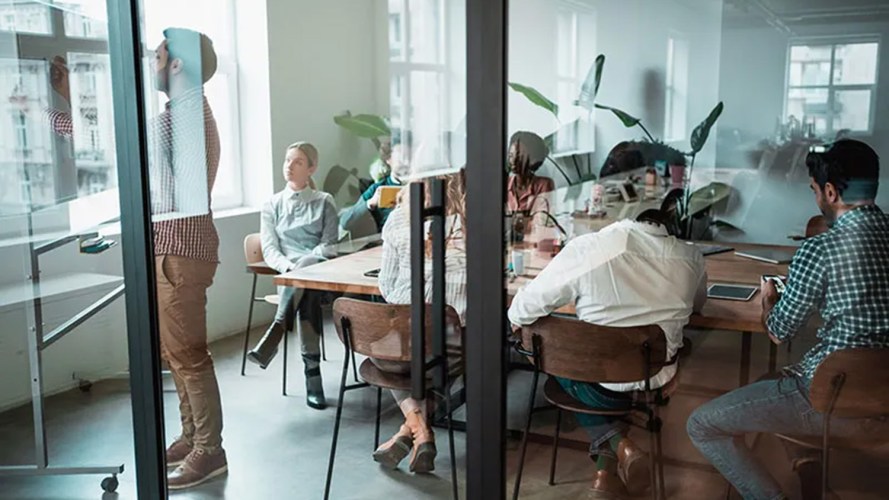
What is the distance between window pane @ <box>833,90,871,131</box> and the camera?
1.86 meters

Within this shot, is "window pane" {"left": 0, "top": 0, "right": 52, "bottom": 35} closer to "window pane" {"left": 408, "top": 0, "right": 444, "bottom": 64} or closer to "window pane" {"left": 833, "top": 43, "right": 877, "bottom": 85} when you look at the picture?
"window pane" {"left": 408, "top": 0, "right": 444, "bottom": 64}

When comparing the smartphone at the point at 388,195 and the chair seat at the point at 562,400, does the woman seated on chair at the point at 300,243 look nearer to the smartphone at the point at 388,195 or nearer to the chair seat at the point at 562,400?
the smartphone at the point at 388,195

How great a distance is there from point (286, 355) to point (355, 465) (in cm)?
39

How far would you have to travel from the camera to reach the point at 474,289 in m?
2.29

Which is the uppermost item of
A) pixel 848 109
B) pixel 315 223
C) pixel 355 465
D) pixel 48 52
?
pixel 48 52

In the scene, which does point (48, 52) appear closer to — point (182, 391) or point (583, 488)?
point (182, 391)

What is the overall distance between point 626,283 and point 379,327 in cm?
72

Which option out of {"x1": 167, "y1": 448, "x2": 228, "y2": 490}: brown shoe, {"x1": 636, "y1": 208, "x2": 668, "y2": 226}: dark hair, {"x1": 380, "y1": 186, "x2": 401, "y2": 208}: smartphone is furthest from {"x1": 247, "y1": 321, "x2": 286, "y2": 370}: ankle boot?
{"x1": 636, "y1": 208, "x2": 668, "y2": 226}: dark hair

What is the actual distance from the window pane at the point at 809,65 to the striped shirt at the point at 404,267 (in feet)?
2.86

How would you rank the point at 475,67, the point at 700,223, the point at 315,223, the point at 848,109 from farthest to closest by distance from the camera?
the point at 315,223 → the point at 475,67 → the point at 700,223 → the point at 848,109

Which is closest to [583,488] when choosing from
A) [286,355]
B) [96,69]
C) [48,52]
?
[286,355]

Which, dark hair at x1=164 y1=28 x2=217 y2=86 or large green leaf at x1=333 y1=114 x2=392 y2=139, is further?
dark hair at x1=164 y1=28 x2=217 y2=86

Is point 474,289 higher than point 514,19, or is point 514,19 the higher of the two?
point 514,19

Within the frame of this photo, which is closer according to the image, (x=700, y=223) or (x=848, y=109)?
(x=848, y=109)
